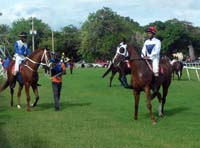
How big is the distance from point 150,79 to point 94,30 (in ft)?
322

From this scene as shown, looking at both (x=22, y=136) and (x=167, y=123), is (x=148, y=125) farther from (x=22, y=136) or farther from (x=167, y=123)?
(x=22, y=136)

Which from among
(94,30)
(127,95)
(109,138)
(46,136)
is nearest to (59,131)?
(46,136)

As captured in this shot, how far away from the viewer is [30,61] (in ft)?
60.1

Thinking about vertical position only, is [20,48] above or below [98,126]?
above

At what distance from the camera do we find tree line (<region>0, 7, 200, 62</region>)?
4350 inches

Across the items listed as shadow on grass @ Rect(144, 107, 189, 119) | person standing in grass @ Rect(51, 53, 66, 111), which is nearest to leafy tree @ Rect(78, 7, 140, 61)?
person standing in grass @ Rect(51, 53, 66, 111)

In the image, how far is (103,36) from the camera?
363ft

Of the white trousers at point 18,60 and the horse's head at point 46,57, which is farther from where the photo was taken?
the white trousers at point 18,60

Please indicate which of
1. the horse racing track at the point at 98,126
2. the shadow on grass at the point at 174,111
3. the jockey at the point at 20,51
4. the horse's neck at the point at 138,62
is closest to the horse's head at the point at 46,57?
the jockey at the point at 20,51

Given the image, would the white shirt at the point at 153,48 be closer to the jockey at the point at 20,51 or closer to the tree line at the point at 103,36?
the jockey at the point at 20,51

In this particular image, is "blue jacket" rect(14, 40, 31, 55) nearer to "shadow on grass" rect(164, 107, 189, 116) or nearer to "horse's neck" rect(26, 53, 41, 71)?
"horse's neck" rect(26, 53, 41, 71)

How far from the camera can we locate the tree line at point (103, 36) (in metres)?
110

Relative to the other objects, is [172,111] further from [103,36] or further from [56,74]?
[103,36]

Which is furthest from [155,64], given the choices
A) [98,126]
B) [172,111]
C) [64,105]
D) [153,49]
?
[64,105]
